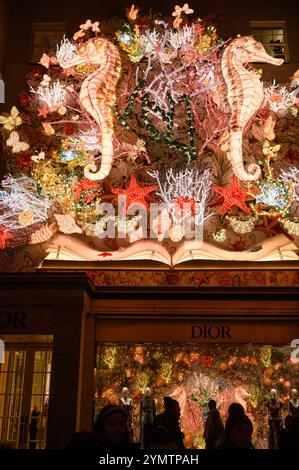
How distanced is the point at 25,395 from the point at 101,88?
23.1 feet

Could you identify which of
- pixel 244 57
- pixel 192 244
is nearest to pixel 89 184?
pixel 192 244

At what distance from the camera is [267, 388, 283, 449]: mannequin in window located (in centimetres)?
1114

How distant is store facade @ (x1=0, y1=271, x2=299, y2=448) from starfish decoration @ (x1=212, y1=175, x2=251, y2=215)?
1.91 metres

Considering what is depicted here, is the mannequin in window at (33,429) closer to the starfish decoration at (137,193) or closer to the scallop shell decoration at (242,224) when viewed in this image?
the starfish decoration at (137,193)

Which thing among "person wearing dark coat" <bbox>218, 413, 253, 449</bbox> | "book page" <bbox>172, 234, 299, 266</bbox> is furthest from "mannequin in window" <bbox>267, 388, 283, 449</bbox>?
"person wearing dark coat" <bbox>218, 413, 253, 449</bbox>

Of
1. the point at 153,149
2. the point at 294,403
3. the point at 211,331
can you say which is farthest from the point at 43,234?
the point at 294,403

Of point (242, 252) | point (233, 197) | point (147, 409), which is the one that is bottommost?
point (147, 409)

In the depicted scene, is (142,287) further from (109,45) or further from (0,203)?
(109,45)

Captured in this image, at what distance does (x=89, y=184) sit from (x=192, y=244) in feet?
9.22

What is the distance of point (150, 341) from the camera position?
12.2 metres

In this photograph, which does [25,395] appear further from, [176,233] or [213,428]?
[176,233]

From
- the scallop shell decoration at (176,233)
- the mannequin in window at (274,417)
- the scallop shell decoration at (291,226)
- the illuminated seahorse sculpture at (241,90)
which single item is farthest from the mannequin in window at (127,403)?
the illuminated seahorse sculpture at (241,90)

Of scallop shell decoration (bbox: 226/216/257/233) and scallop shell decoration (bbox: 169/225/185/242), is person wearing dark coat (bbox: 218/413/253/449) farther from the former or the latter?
scallop shell decoration (bbox: 226/216/257/233)

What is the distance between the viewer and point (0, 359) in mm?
11359
